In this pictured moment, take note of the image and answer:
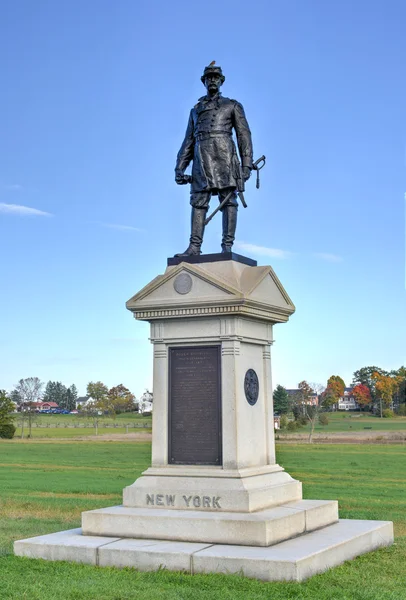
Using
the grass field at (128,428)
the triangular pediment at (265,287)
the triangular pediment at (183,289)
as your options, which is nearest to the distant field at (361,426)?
the grass field at (128,428)

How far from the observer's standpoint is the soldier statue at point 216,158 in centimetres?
1214

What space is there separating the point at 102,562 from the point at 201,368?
298cm

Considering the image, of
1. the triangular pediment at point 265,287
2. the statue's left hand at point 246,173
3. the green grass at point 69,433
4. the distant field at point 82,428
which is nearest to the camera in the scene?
the triangular pediment at point 265,287

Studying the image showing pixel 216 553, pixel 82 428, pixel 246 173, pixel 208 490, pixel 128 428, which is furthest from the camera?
pixel 82 428

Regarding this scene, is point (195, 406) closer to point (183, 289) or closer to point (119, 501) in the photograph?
point (183, 289)

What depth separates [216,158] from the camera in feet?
40.0

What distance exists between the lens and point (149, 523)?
10.2m

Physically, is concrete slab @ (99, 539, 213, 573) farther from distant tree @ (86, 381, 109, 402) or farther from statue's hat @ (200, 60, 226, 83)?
distant tree @ (86, 381, 109, 402)

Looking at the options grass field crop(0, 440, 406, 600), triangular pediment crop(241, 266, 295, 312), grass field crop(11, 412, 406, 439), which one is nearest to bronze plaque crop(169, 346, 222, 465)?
triangular pediment crop(241, 266, 295, 312)

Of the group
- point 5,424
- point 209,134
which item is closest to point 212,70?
point 209,134

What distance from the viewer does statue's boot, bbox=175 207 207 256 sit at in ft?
39.7

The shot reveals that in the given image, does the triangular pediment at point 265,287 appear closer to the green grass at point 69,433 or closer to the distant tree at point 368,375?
the green grass at point 69,433

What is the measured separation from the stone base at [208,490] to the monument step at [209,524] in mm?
131

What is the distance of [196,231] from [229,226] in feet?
1.77
